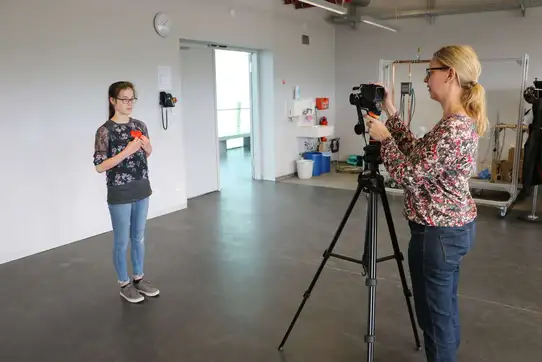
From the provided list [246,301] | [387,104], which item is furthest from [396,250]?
[246,301]

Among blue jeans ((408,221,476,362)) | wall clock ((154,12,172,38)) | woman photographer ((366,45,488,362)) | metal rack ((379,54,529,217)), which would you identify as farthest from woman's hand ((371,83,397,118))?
wall clock ((154,12,172,38))

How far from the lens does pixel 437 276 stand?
6.49 ft

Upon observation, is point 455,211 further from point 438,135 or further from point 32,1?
point 32,1

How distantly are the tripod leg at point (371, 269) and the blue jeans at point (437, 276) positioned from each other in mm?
182

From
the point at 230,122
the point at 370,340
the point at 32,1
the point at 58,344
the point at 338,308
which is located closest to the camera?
the point at 370,340

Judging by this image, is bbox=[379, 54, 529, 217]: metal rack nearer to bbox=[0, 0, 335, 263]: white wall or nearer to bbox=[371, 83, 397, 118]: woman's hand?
bbox=[0, 0, 335, 263]: white wall

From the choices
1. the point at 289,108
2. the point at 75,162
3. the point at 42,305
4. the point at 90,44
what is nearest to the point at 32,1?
the point at 90,44

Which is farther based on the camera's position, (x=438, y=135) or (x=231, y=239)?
(x=231, y=239)

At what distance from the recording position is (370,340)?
2.14 meters

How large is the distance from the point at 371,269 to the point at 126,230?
1.80 meters

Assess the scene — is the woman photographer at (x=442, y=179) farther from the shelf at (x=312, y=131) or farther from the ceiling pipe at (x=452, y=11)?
the ceiling pipe at (x=452, y=11)

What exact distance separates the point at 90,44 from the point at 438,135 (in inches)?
153

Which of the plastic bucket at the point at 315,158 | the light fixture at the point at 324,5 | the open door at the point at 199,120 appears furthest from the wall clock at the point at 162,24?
the plastic bucket at the point at 315,158

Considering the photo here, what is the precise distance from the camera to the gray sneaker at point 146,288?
3.47m
